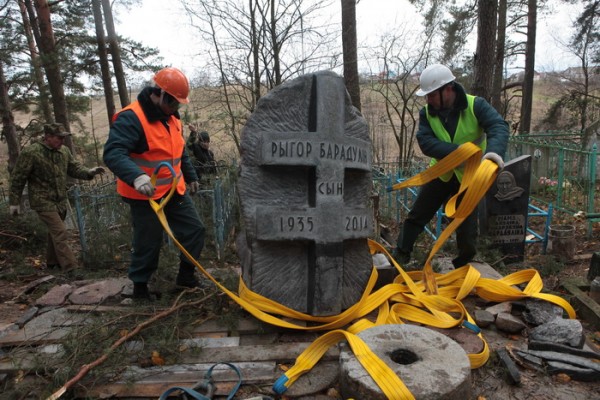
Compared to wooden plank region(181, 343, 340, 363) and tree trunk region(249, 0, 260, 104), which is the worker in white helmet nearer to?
wooden plank region(181, 343, 340, 363)

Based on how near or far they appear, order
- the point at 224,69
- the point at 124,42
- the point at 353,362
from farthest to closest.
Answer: the point at 124,42 < the point at 224,69 < the point at 353,362

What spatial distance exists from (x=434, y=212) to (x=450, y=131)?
794 millimetres

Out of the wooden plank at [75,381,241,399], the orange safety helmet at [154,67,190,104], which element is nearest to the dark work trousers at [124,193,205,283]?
the orange safety helmet at [154,67,190,104]

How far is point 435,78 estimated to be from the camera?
11.7 feet

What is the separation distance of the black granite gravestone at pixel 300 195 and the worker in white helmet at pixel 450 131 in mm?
937

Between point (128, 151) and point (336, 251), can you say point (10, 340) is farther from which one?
point (336, 251)

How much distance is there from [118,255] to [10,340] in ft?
9.12

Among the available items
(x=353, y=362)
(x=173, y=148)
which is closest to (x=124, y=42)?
(x=173, y=148)

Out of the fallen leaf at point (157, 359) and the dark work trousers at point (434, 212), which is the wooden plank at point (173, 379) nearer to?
the fallen leaf at point (157, 359)

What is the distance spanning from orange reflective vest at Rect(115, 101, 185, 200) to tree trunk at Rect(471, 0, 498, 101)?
5.49 m

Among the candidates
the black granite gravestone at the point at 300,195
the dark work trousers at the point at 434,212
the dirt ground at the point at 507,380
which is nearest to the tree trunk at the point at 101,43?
the dirt ground at the point at 507,380

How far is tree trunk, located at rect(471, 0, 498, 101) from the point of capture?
6.74m

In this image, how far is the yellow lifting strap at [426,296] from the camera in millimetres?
2922

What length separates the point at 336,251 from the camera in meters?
3.07
